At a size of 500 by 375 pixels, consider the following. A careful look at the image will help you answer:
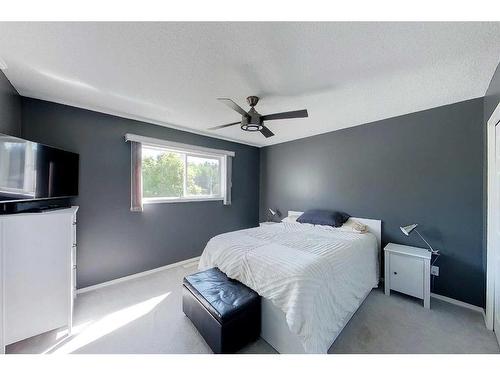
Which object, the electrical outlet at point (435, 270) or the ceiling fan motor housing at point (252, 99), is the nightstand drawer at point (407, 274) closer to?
the electrical outlet at point (435, 270)

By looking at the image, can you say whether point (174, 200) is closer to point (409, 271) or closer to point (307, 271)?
point (307, 271)

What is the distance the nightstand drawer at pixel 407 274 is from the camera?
2.15m

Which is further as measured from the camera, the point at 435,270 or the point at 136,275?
the point at 136,275

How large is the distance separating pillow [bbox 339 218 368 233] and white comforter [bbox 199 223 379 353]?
135 mm

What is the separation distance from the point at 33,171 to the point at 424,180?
4174mm

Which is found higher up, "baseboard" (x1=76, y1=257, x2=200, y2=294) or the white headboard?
the white headboard

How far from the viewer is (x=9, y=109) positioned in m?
1.81

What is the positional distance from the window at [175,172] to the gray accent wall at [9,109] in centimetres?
98

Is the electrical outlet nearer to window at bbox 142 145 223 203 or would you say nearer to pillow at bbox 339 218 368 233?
pillow at bbox 339 218 368 233

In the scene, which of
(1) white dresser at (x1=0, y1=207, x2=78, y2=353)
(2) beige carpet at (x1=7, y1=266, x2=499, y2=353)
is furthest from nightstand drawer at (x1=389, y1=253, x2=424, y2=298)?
(1) white dresser at (x1=0, y1=207, x2=78, y2=353)

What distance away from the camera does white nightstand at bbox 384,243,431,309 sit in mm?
2105

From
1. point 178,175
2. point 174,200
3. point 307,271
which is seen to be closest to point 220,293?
point 307,271
